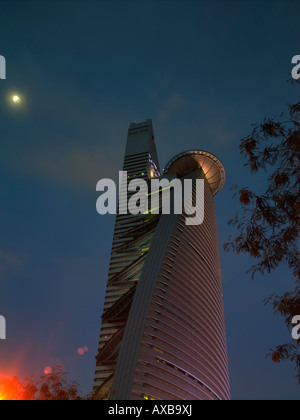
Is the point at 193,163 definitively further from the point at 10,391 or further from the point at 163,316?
the point at 10,391

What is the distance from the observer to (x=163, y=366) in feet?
162

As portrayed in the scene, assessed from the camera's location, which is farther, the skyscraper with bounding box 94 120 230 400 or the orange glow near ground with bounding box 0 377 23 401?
the skyscraper with bounding box 94 120 230 400

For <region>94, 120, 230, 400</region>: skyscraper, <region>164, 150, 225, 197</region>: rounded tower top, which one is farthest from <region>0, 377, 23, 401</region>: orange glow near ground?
<region>164, 150, 225, 197</region>: rounded tower top

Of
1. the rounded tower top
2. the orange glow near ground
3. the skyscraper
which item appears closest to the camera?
the orange glow near ground

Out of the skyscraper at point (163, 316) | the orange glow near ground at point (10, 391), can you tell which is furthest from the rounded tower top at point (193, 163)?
the orange glow near ground at point (10, 391)

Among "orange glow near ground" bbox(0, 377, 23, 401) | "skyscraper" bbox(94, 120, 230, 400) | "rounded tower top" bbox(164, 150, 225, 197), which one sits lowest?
"orange glow near ground" bbox(0, 377, 23, 401)

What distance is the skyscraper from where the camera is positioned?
4869cm

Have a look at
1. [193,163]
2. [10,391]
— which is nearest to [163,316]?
[10,391]

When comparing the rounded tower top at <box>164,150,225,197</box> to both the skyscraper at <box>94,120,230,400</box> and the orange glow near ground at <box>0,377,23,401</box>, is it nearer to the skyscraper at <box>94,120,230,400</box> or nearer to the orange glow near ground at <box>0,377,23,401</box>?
the skyscraper at <box>94,120,230,400</box>

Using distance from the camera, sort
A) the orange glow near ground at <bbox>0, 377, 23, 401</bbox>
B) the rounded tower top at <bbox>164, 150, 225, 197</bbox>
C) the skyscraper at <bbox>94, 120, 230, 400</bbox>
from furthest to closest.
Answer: the rounded tower top at <bbox>164, 150, 225, 197</bbox> → the skyscraper at <bbox>94, 120, 230, 400</bbox> → the orange glow near ground at <bbox>0, 377, 23, 401</bbox>

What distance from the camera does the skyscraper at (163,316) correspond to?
1917 inches

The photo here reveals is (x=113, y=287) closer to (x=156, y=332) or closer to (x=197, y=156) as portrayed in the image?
(x=156, y=332)

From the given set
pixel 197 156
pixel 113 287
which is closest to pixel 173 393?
pixel 113 287
